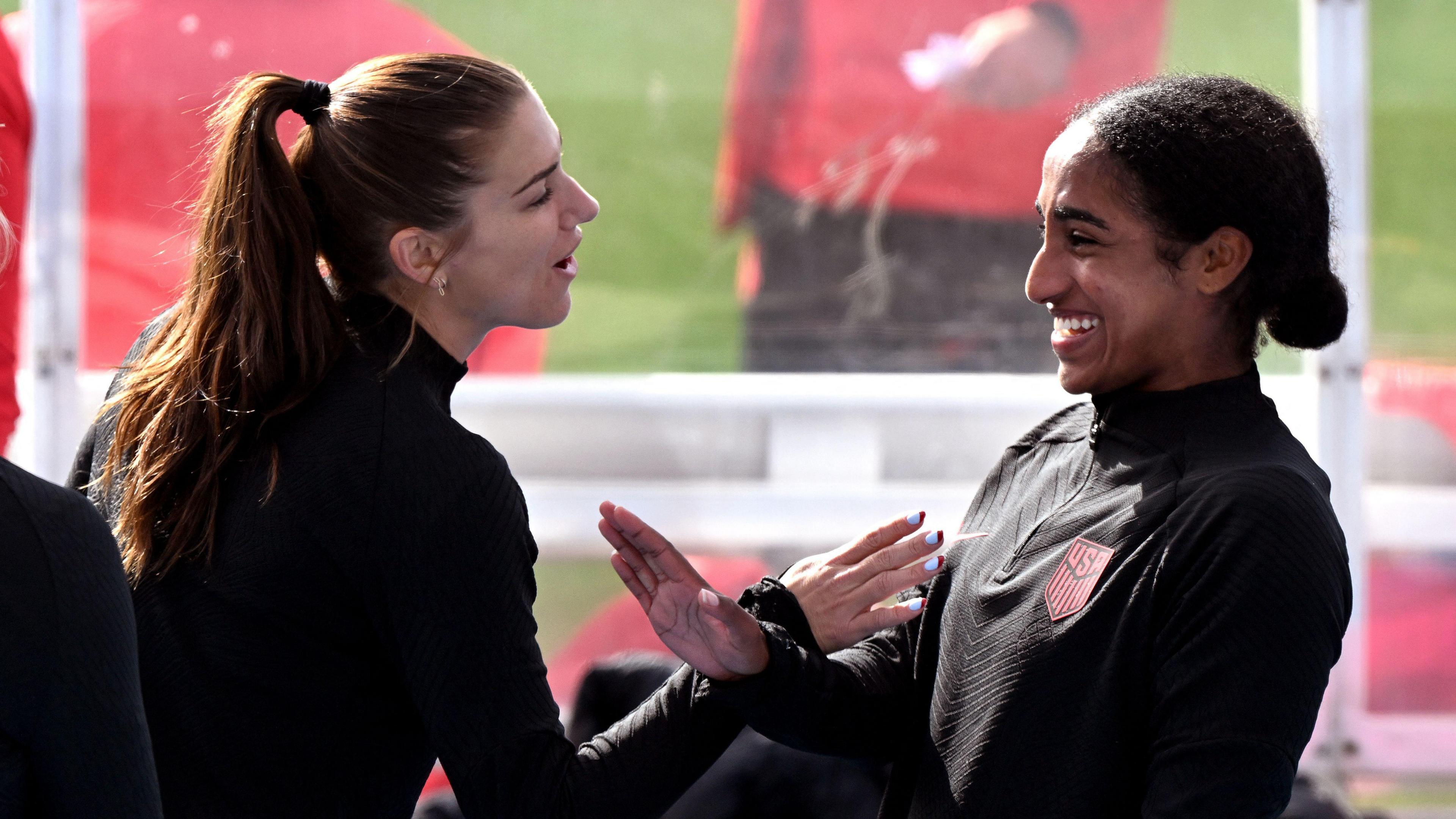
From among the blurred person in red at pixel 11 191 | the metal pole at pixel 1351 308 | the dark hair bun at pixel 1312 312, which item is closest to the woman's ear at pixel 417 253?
the dark hair bun at pixel 1312 312

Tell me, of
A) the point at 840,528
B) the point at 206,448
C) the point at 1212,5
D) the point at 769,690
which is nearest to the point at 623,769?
the point at 769,690

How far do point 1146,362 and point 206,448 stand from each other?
92 cm

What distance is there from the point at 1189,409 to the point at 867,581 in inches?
14.9

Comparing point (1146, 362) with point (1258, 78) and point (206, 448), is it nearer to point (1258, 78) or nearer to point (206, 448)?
point (206, 448)

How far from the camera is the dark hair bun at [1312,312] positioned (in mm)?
1231

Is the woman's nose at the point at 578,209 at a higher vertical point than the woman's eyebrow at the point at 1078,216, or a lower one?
higher

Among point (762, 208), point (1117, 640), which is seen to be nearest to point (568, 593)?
point (762, 208)

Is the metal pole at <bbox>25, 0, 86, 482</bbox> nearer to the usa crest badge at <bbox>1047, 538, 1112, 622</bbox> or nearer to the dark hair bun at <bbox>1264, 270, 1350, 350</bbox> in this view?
the usa crest badge at <bbox>1047, 538, 1112, 622</bbox>

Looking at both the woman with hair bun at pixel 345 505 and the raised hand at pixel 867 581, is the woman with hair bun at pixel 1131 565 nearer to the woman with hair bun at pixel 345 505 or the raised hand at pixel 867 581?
the raised hand at pixel 867 581

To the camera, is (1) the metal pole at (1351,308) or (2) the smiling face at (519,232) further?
(1) the metal pole at (1351,308)

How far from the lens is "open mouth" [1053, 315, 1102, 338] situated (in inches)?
50.9

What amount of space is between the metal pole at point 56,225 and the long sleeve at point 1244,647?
245 centimetres

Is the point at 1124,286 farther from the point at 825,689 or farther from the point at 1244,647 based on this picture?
the point at 825,689

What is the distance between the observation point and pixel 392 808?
48.9 inches
